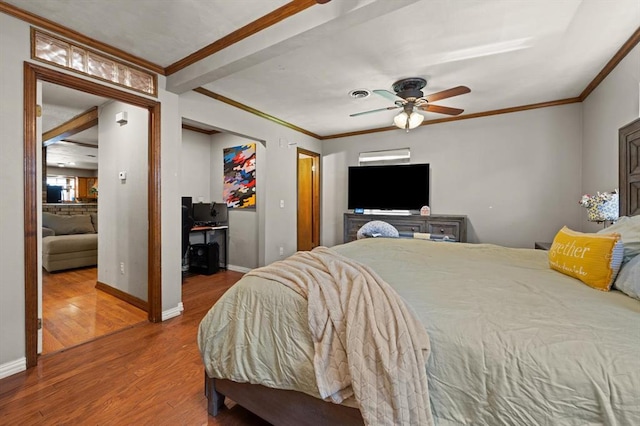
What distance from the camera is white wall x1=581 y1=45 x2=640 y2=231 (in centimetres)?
228

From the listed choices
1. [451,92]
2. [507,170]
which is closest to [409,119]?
[451,92]

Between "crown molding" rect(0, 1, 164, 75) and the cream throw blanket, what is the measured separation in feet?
8.32

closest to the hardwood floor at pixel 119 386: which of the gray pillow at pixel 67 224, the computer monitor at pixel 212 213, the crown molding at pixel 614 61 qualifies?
the computer monitor at pixel 212 213

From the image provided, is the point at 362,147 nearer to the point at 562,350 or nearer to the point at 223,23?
the point at 223,23

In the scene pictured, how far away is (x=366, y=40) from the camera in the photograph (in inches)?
87.9

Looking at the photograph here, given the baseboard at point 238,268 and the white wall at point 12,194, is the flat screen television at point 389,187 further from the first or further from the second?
the white wall at point 12,194

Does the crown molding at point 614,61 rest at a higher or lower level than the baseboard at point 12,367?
higher

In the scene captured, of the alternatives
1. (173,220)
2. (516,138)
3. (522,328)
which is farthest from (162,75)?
(516,138)

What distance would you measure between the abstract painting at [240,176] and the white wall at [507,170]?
2.40 meters

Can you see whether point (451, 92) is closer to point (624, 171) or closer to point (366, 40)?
point (366, 40)

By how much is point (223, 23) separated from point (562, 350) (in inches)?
100

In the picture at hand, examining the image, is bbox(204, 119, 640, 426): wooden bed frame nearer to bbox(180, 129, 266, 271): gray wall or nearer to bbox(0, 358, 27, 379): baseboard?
bbox(0, 358, 27, 379): baseboard

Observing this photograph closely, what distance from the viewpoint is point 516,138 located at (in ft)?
12.6

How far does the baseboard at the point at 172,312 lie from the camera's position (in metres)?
2.83
